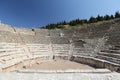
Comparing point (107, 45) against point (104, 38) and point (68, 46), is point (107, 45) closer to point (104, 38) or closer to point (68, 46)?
point (104, 38)

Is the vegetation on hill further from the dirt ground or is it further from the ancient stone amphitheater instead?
the dirt ground

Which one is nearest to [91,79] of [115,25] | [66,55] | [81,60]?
[81,60]

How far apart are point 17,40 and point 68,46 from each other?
6128mm

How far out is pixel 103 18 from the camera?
35.0m

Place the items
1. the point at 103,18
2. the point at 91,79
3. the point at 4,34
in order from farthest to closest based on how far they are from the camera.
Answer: the point at 103,18, the point at 4,34, the point at 91,79

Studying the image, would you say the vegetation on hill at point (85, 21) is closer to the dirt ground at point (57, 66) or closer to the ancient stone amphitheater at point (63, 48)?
the ancient stone amphitheater at point (63, 48)

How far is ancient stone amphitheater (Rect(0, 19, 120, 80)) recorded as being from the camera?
1308 centimetres

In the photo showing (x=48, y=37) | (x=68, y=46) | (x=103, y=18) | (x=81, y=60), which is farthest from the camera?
(x=103, y=18)

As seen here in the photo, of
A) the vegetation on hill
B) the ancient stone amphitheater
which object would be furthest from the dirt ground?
the vegetation on hill

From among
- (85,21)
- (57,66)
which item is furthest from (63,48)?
(85,21)

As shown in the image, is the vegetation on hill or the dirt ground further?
the vegetation on hill

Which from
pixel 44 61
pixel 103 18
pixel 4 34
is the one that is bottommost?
pixel 44 61

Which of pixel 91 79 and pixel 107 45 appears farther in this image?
pixel 107 45

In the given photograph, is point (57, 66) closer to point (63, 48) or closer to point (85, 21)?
point (63, 48)
